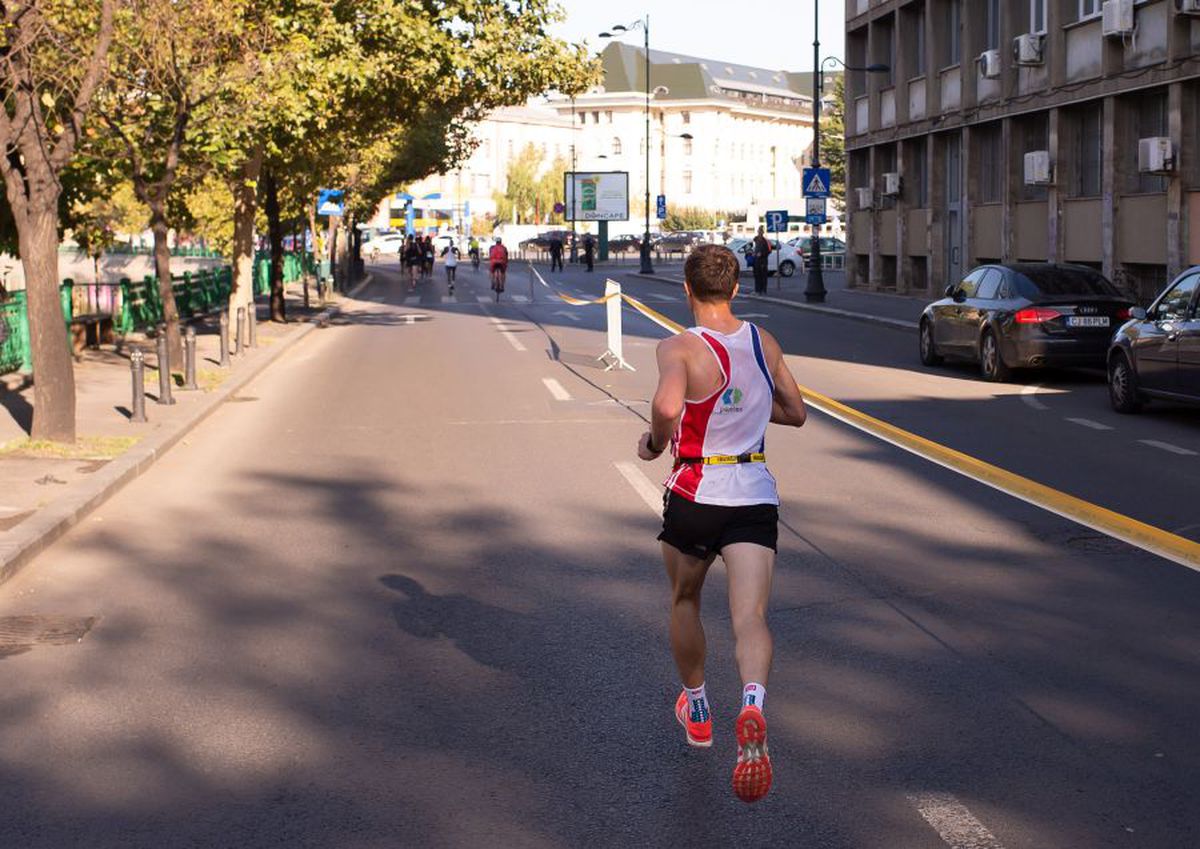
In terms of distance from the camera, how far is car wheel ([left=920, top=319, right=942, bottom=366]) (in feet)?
77.0

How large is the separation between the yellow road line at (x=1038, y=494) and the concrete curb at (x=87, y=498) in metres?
6.17

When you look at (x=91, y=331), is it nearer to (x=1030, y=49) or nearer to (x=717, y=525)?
(x=1030, y=49)

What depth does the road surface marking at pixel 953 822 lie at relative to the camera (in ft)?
15.6

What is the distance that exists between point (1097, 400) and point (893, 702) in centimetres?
1308

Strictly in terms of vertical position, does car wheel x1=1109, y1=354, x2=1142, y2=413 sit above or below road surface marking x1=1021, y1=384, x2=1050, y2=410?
above

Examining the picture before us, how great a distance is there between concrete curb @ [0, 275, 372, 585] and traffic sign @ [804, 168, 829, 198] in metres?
26.7

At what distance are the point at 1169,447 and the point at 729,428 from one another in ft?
32.8

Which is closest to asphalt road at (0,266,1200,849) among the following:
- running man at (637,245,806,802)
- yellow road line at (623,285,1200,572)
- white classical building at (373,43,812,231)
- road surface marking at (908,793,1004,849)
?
road surface marking at (908,793,1004,849)

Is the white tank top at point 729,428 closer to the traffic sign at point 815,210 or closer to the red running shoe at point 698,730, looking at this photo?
the red running shoe at point 698,730

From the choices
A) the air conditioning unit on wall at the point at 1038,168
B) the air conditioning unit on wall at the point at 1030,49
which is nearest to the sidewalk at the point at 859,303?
the air conditioning unit on wall at the point at 1038,168

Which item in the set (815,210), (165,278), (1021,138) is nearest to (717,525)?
(165,278)

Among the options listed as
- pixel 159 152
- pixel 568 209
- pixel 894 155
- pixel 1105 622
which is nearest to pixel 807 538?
pixel 1105 622

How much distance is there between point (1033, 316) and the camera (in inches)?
800

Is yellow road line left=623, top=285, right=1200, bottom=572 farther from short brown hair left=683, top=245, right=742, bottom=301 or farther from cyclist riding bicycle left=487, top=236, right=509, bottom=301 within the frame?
cyclist riding bicycle left=487, top=236, right=509, bottom=301
